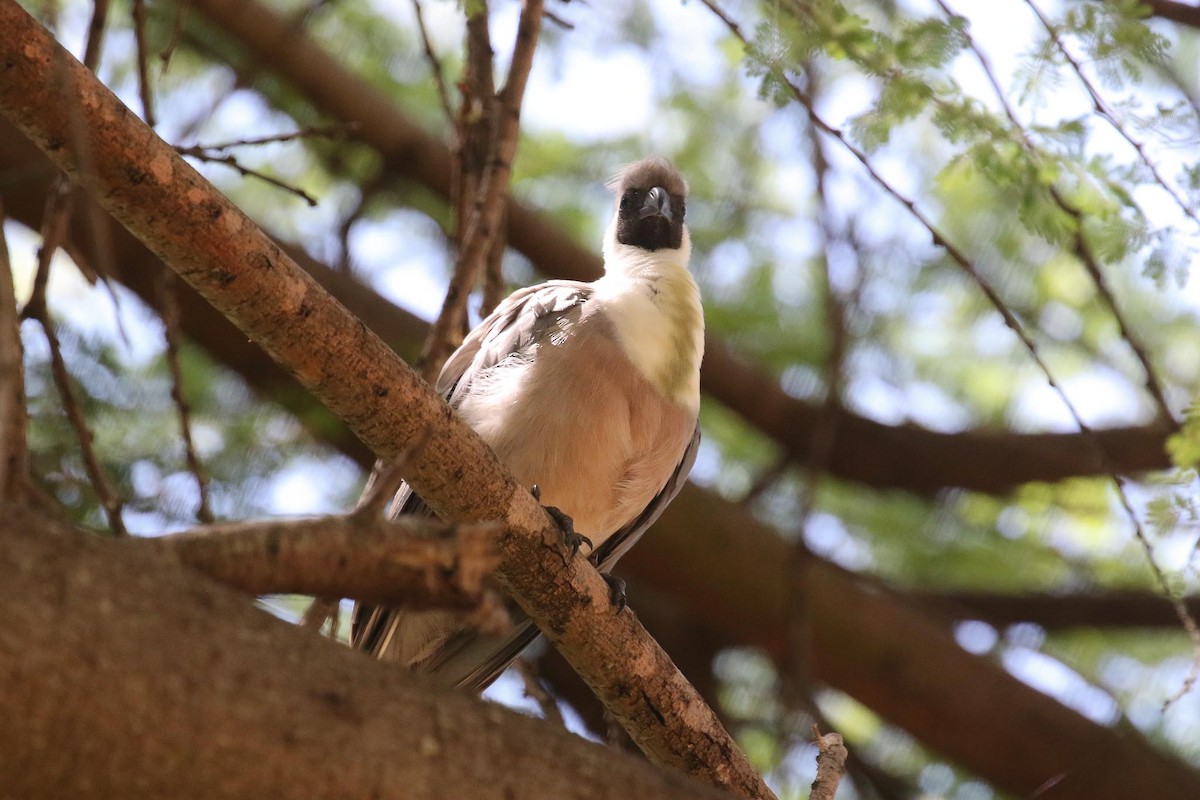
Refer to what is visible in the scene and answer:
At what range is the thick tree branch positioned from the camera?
1.56 m

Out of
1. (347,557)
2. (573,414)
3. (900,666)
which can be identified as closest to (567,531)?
(573,414)

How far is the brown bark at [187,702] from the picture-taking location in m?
1.35

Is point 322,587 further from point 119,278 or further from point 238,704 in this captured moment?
point 119,278

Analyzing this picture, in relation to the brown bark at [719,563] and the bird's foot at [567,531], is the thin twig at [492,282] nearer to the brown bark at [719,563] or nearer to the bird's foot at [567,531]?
the brown bark at [719,563]

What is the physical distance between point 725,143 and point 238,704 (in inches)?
190

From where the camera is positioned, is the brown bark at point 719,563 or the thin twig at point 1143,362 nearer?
the thin twig at point 1143,362

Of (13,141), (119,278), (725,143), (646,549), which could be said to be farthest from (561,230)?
(13,141)

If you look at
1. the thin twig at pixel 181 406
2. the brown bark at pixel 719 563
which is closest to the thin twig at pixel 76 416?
the thin twig at pixel 181 406

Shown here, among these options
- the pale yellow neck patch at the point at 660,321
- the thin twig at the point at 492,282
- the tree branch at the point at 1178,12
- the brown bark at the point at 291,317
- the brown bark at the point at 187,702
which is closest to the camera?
the brown bark at the point at 187,702

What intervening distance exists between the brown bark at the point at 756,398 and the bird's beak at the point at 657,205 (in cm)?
93

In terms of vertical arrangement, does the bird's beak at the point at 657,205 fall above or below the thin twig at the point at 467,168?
below

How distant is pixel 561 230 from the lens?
5.36 m

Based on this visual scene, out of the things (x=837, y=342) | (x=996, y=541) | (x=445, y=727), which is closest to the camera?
(x=445, y=727)

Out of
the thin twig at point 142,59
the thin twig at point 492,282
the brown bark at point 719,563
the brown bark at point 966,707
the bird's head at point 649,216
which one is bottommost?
the brown bark at point 966,707
